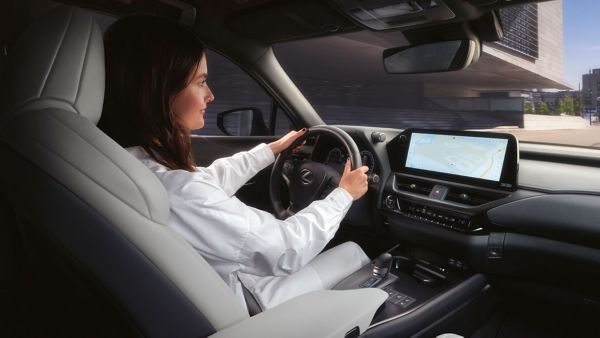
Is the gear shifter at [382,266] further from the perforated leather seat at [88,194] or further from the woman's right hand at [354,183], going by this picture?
the perforated leather seat at [88,194]

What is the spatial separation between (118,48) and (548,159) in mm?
2031

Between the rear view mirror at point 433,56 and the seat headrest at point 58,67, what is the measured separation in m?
1.61

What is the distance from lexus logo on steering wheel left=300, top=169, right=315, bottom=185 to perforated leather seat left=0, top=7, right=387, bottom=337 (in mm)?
1511

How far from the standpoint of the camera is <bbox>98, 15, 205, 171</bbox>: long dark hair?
1.20 meters

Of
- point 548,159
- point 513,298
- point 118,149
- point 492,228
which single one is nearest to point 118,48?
point 118,149

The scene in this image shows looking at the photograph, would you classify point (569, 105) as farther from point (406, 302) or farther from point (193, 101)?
point (193, 101)

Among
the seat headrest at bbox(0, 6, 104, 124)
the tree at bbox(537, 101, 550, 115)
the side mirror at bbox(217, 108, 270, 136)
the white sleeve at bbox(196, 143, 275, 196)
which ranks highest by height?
the seat headrest at bbox(0, 6, 104, 124)

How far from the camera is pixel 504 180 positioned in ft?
6.72

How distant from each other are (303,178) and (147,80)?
59.0 inches

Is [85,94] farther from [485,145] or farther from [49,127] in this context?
[485,145]

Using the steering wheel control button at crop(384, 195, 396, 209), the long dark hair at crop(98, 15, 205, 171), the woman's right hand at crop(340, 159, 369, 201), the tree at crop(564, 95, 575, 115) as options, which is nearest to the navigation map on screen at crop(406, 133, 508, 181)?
the steering wheel control button at crop(384, 195, 396, 209)

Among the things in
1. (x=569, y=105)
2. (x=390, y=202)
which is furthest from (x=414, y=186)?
(x=569, y=105)

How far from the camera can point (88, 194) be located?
0.93m

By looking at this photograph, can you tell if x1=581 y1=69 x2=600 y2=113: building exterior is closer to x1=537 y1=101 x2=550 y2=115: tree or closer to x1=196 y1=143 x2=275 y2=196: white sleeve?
x1=537 y1=101 x2=550 y2=115: tree
